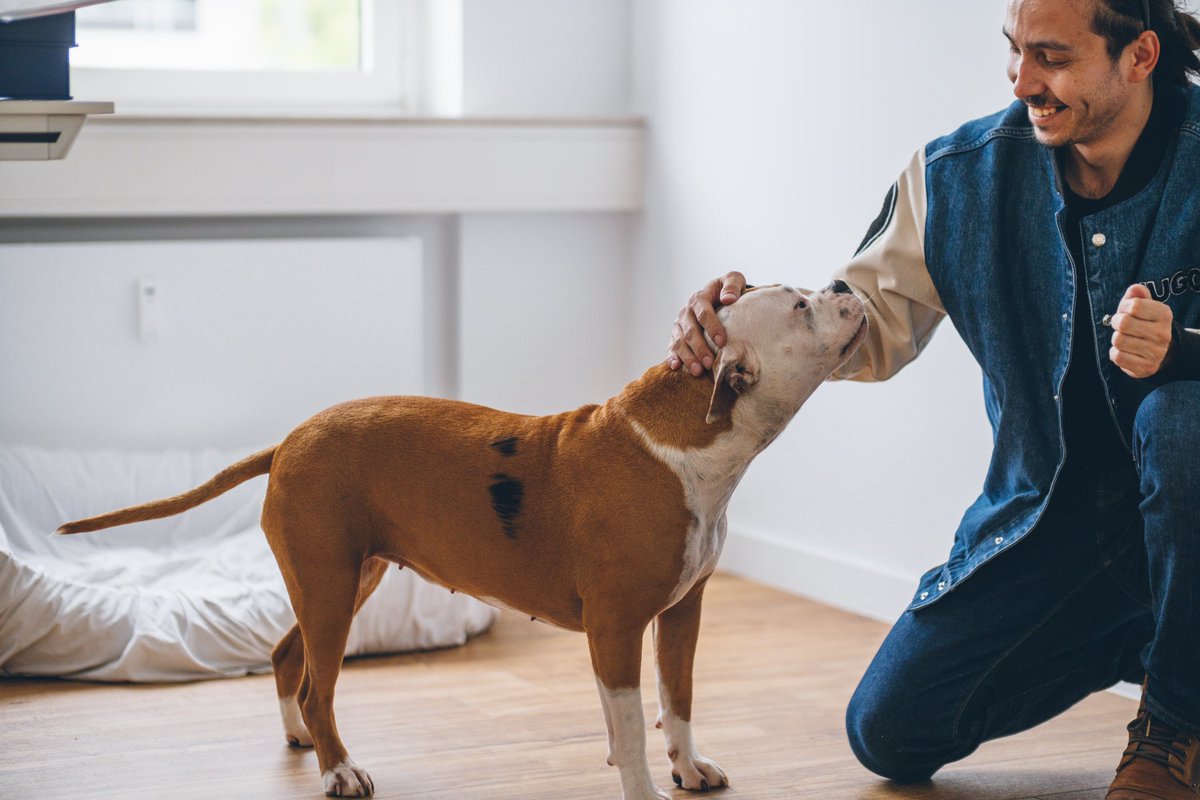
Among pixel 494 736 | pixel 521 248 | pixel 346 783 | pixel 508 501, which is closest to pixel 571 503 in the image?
pixel 508 501

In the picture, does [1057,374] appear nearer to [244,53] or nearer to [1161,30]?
[1161,30]

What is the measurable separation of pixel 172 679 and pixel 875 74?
1.82 metres

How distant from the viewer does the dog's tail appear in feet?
6.56

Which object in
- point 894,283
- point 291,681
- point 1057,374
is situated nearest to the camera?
point 1057,374

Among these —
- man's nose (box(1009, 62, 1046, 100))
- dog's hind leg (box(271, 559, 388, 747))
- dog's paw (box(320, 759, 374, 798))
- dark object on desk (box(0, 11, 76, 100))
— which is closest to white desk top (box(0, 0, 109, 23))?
dark object on desk (box(0, 11, 76, 100))

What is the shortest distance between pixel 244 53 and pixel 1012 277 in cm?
233

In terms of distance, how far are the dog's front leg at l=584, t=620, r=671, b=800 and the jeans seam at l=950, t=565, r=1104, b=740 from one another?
1.52 feet

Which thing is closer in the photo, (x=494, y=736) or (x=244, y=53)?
(x=494, y=736)

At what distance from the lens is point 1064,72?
1.91 meters

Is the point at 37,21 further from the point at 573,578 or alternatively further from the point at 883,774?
the point at 883,774

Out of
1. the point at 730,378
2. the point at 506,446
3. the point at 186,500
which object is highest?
the point at 730,378

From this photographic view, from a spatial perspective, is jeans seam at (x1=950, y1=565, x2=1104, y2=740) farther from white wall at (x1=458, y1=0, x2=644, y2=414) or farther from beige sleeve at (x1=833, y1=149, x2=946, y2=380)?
white wall at (x1=458, y1=0, x2=644, y2=414)

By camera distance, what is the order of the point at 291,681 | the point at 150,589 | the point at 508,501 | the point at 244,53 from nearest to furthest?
the point at 508,501 → the point at 291,681 → the point at 150,589 → the point at 244,53

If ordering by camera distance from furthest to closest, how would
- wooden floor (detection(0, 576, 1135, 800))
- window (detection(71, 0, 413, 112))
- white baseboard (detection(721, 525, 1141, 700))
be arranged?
1. window (detection(71, 0, 413, 112))
2. white baseboard (detection(721, 525, 1141, 700))
3. wooden floor (detection(0, 576, 1135, 800))
